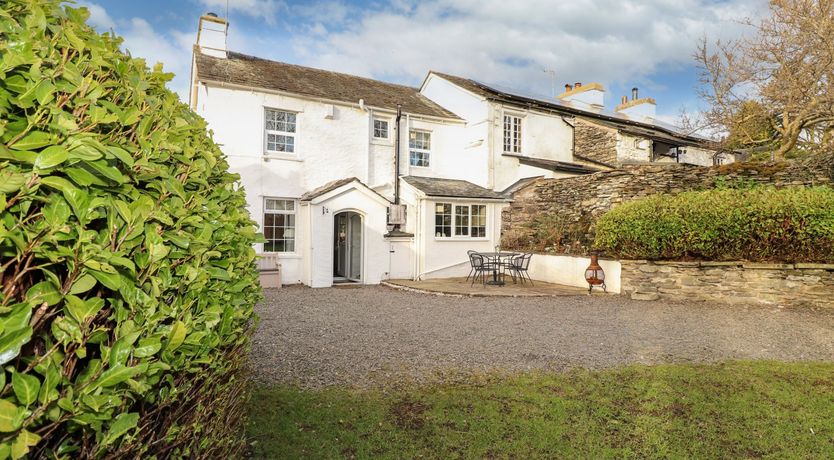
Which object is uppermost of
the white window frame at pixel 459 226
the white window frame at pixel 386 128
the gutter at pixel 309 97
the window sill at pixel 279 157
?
the gutter at pixel 309 97

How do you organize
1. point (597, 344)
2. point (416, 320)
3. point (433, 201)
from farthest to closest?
point (433, 201) → point (416, 320) → point (597, 344)

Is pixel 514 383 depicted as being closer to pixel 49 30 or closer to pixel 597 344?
pixel 597 344

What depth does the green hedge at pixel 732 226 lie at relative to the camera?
370 inches

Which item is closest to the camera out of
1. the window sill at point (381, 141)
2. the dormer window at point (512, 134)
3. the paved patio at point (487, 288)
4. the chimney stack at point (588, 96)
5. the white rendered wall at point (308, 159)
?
the paved patio at point (487, 288)

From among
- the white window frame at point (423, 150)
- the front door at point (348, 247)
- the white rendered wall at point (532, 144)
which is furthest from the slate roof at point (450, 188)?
the front door at point (348, 247)

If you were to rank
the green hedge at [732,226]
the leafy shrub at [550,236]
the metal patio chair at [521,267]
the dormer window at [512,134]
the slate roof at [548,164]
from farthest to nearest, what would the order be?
the dormer window at [512,134]
the slate roof at [548,164]
the leafy shrub at [550,236]
the metal patio chair at [521,267]
the green hedge at [732,226]

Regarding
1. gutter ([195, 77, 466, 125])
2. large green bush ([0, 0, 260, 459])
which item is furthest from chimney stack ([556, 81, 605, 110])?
large green bush ([0, 0, 260, 459])

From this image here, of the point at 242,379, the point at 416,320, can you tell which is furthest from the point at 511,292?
the point at 242,379

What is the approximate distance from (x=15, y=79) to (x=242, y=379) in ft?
6.68

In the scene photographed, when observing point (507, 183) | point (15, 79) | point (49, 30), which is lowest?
point (15, 79)

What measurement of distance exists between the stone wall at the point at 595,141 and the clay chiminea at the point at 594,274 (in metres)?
9.41

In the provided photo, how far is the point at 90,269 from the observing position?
108cm

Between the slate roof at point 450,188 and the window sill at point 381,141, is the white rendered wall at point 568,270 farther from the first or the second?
the window sill at point 381,141

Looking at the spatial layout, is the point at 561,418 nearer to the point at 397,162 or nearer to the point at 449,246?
the point at 449,246
